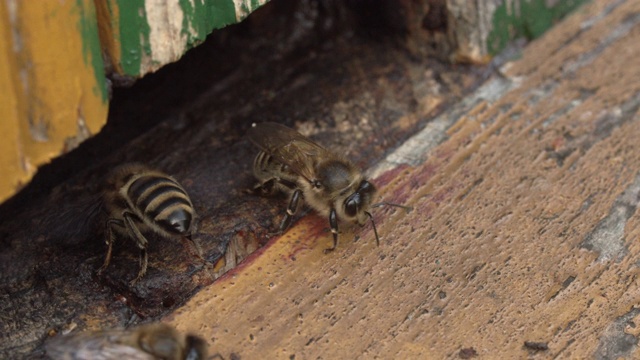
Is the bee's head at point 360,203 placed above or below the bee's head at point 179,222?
below

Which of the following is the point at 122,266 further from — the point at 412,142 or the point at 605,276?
the point at 605,276

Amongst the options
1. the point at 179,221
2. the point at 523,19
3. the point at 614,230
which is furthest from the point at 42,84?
the point at 523,19

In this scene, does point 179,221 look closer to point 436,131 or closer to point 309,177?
point 309,177

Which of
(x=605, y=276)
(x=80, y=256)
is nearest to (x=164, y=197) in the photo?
(x=80, y=256)

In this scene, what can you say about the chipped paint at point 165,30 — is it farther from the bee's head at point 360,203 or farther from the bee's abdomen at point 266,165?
the bee's head at point 360,203

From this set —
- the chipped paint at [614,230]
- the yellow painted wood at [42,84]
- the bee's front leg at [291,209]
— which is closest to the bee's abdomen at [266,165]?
the bee's front leg at [291,209]

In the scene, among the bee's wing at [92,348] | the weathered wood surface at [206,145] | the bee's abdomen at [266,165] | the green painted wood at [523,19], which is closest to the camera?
the bee's wing at [92,348]
